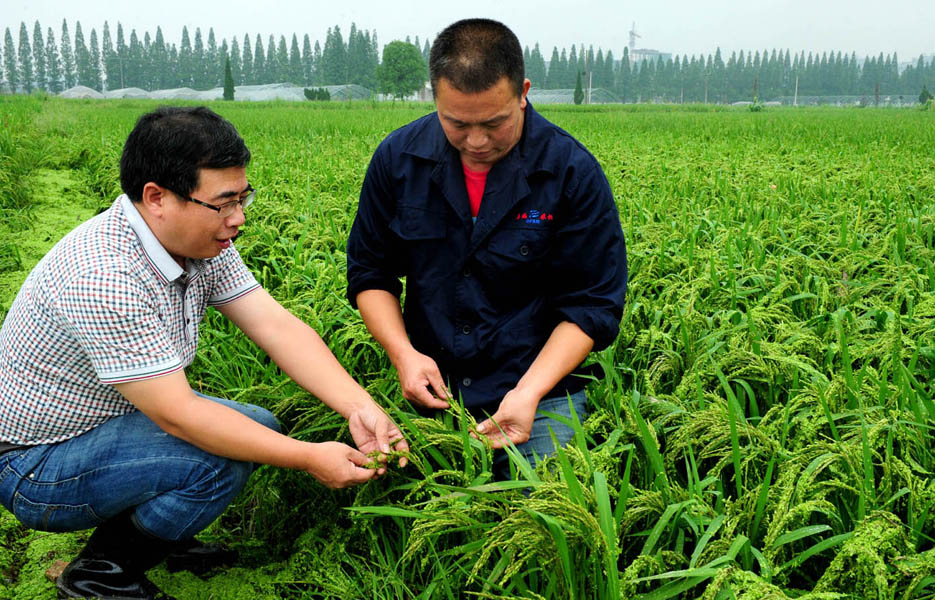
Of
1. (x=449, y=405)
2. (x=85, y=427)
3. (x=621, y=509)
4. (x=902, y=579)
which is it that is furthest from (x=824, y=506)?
(x=85, y=427)

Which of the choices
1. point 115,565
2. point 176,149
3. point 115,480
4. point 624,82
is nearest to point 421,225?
point 176,149

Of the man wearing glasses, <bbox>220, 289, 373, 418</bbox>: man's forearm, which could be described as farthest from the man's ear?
<bbox>220, 289, 373, 418</bbox>: man's forearm

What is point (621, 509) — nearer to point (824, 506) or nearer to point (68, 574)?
point (824, 506)

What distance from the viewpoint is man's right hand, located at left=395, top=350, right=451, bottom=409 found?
A: 1.97 metres

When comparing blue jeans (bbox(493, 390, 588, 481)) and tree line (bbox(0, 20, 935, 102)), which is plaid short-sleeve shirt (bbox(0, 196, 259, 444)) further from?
tree line (bbox(0, 20, 935, 102))

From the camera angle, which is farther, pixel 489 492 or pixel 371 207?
pixel 371 207

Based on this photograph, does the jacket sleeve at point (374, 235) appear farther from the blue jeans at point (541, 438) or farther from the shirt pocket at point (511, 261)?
the blue jeans at point (541, 438)

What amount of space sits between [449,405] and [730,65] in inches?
4481

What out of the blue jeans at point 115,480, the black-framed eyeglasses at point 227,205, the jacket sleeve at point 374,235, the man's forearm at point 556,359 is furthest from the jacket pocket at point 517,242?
the blue jeans at point 115,480

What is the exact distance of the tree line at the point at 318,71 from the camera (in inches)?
3366

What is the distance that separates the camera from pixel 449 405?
1973 mm

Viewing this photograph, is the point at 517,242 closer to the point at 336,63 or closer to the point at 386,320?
the point at 386,320

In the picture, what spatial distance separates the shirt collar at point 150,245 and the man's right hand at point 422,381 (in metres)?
0.66

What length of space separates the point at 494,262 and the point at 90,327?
1.05m
